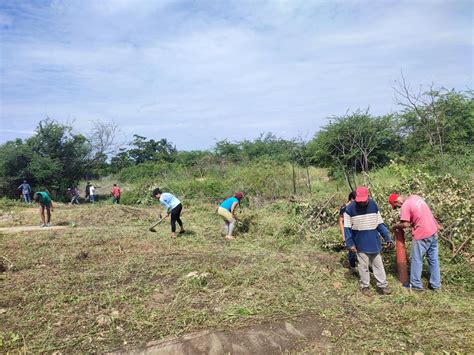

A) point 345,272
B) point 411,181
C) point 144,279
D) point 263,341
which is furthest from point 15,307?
point 411,181

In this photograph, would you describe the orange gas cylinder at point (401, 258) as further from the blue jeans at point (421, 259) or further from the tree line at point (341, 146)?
the tree line at point (341, 146)

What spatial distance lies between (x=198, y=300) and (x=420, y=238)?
2.91 metres

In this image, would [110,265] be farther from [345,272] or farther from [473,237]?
[473,237]

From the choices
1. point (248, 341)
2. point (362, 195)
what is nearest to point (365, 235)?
point (362, 195)

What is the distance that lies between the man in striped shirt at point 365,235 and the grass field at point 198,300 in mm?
246

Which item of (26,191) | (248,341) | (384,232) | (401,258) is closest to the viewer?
(248,341)

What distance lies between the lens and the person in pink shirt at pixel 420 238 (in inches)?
189

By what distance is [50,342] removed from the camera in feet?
12.5

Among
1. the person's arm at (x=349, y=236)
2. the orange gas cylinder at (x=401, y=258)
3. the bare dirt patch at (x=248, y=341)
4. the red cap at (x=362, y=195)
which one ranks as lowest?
the bare dirt patch at (x=248, y=341)

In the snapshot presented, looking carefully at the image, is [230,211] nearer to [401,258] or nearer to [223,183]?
[401,258]

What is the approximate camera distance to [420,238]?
4.80 meters

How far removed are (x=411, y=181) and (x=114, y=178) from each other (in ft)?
85.6

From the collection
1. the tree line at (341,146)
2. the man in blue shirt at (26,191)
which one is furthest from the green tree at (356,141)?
the man in blue shirt at (26,191)

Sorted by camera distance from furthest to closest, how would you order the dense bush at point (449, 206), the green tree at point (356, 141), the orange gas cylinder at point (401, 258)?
the green tree at point (356, 141)
the dense bush at point (449, 206)
the orange gas cylinder at point (401, 258)
